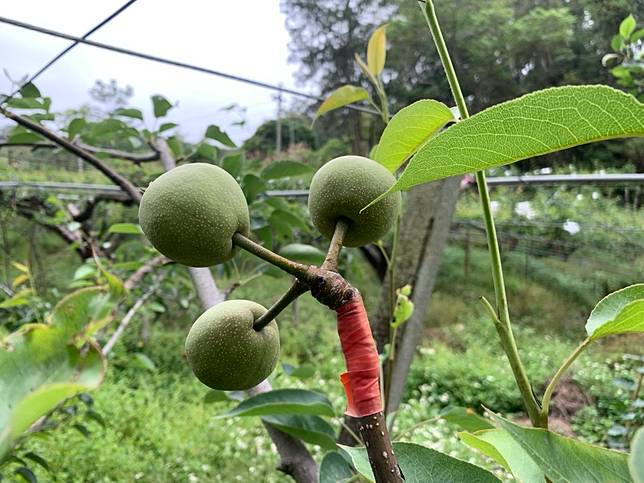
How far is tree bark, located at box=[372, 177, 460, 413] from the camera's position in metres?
1.04

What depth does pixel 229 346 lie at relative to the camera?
0.30 metres

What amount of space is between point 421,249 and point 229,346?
2.64ft

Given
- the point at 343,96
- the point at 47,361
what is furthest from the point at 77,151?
the point at 47,361

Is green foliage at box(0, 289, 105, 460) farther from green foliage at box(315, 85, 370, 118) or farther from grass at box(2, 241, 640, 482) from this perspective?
grass at box(2, 241, 640, 482)

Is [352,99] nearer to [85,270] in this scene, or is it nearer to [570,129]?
[570,129]

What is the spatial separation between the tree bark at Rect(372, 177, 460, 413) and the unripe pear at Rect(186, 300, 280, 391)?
28.4 inches

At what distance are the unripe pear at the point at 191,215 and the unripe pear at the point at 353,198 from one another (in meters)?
0.06

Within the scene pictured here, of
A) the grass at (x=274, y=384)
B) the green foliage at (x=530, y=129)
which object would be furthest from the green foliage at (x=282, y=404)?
the grass at (x=274, y=384)

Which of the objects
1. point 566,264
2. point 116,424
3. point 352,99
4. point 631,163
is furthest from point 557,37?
point 352,99

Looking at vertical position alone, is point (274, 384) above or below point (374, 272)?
above

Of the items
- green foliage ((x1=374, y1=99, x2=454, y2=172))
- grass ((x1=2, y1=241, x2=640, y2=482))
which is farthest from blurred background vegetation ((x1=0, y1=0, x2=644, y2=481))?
green foliage ((x1=374, y1=99, x2=454, y2=172))

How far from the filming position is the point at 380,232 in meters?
0.33

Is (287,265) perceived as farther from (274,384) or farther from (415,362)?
(415,362)

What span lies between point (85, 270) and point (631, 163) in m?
6.03
